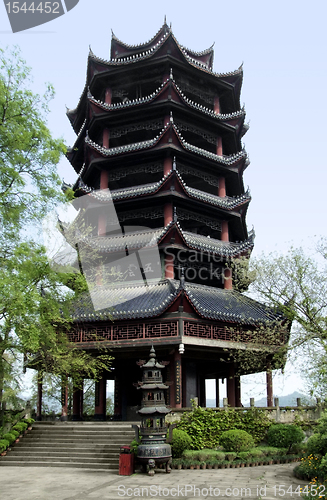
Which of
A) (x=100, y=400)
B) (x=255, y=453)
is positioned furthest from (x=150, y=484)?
(x=100, y=400)

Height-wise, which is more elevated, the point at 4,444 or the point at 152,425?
the point at 152,425

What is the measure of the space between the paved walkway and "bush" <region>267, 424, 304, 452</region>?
6.16 feet

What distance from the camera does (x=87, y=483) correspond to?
984 cm

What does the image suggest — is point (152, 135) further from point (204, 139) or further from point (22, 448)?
point (22, 448)

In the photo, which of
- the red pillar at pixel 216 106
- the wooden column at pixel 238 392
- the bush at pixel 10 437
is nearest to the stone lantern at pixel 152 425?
the bush at pixel 10 437

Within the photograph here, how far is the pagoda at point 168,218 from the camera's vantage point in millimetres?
16969

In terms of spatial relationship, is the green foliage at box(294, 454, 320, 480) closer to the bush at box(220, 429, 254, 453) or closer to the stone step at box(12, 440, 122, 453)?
the bush at box(220, 429, 254, 453)

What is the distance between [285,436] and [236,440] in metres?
1.94

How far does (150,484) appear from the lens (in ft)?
31.4

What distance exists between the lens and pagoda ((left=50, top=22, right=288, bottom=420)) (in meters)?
17.0

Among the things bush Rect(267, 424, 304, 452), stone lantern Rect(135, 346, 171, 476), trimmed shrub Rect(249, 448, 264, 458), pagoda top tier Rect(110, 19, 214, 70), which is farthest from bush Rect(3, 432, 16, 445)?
pagoda top tier Rect(110, 19, 214, 70)

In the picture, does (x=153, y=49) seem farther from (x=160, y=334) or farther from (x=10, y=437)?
(x=10, y=437)

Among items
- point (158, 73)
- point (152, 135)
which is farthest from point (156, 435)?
point (158, 73)

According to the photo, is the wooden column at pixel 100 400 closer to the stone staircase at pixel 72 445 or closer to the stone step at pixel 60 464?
the stone staircase at pixel 72 445
